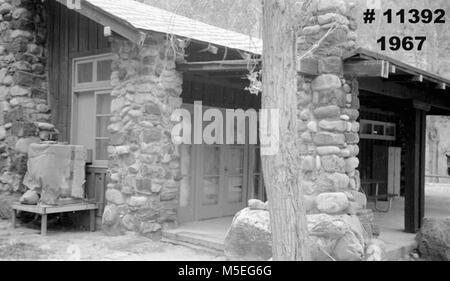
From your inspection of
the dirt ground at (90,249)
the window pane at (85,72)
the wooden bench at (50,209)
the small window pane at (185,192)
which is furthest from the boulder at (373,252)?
the window pane at (85,72)

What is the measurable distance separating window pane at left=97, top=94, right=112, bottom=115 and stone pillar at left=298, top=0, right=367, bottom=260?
359 centimetres

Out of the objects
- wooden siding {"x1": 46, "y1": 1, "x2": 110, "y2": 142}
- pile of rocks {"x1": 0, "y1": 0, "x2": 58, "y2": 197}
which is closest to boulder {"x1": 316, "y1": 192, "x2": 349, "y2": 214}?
wooden siding {"x1": 46, "y1": 1, "x2": 110, "y2": 142}

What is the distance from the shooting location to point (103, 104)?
872 centimetres

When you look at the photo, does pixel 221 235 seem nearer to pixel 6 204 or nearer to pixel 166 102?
pixel 166 102

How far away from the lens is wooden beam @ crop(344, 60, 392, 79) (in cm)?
621

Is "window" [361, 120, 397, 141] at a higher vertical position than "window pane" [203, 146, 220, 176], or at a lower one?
higher

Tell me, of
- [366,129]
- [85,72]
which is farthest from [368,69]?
[366,129]

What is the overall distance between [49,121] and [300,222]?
702cm

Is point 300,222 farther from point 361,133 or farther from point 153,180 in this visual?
point 361,133

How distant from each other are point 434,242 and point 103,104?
19.0 feet

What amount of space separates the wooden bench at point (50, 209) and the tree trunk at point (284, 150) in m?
4.97

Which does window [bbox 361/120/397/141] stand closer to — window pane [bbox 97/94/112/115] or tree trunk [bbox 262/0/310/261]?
window pane [bbox 97/94/112/115]

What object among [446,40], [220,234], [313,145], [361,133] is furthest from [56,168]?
[446,40]

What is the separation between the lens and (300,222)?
3773mm
